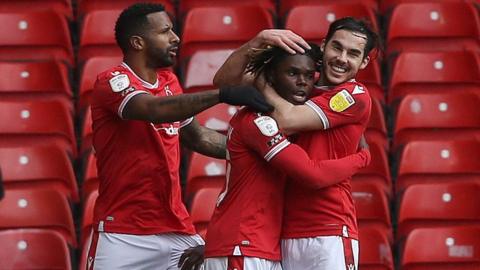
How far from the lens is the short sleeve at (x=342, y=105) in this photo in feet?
17.2

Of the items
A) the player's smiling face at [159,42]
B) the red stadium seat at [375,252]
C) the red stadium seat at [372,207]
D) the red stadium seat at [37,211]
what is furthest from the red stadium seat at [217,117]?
the player's smiling face at [159,42]

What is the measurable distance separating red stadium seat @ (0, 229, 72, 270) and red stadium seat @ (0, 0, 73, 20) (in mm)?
1811

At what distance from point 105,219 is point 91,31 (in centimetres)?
257

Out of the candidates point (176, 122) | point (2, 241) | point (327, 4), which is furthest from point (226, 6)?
point (176, 122)

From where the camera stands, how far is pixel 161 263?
5727mm

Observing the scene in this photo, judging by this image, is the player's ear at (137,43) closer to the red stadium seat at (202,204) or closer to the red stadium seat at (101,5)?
the red stadium seat at (202,204)

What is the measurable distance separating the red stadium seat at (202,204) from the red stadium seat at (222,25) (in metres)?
1.29

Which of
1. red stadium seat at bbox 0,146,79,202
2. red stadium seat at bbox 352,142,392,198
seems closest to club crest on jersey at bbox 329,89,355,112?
red stadium seat at bbox 352,142,392,198

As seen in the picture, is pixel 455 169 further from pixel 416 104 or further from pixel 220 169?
pixel 220 169

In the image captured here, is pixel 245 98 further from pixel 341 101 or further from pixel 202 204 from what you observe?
pixel 202 204

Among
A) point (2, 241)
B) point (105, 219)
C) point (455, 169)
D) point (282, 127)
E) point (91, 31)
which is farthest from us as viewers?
point (91, 31)

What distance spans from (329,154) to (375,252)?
1.77 m

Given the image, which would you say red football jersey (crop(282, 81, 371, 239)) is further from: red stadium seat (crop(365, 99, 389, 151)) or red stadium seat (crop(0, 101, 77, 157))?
red stadium seat (crop(0, 101, 77, 157))

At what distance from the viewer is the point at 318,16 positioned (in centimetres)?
816
